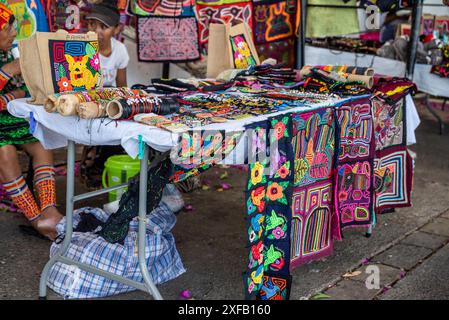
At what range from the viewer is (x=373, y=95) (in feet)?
11.8

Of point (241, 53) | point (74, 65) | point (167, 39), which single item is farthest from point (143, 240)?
point (167, 39)

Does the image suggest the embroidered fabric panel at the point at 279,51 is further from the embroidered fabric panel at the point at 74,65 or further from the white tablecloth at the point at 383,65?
the embroidered fabric panel at the point at 74,65

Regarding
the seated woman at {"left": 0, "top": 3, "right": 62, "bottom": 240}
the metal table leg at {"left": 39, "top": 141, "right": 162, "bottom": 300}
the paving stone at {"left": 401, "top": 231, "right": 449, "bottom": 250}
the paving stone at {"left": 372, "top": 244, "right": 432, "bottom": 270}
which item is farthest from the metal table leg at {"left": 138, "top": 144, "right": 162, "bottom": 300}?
the paving stone at {"left": 401, "top": 231, "right": 449, "bottom": 250}

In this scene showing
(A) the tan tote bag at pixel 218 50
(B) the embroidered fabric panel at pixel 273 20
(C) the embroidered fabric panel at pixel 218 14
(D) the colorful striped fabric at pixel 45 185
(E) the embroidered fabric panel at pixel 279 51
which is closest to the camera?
(D) the colorful striped fabric at pixel 45 185

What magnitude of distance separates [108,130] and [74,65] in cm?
58

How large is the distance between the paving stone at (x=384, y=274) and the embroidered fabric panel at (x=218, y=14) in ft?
9.22

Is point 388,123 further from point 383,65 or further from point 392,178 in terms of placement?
point 383,65

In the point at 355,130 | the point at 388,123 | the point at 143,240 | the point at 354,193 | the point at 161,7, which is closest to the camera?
the point at 143,240

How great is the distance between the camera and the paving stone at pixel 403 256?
3615 mm

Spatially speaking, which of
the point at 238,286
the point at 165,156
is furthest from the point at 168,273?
the point at 165,156

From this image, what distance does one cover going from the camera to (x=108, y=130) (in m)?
2.63

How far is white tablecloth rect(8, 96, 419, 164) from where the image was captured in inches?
98.3

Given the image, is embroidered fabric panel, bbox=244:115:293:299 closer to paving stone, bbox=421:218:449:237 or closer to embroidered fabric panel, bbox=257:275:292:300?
embroidered fabric panel, bbox=257:275:292:300

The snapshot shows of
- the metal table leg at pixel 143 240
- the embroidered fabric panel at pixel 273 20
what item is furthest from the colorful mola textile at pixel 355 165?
the embroidered fabric panel at pixel 273 20
